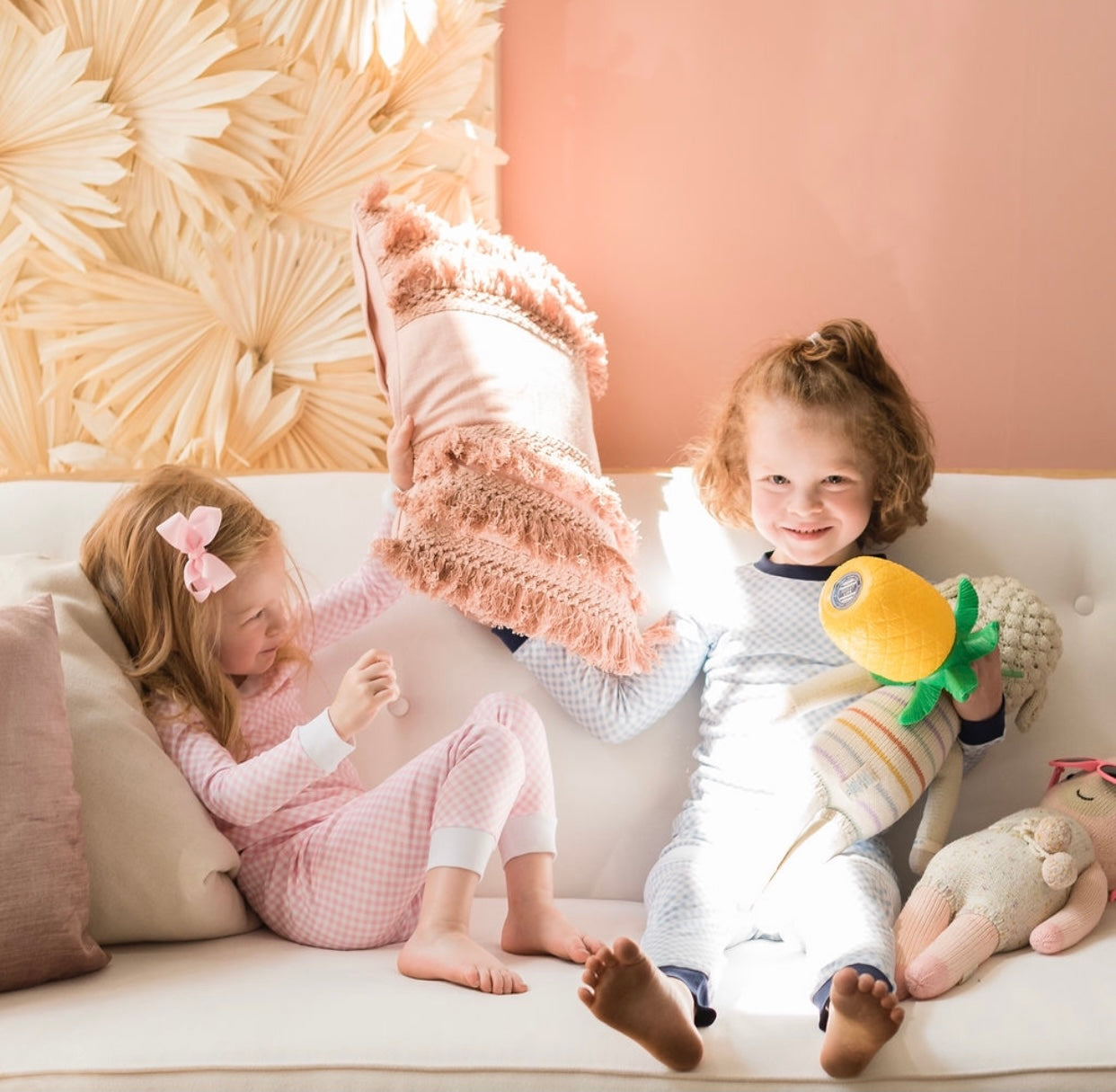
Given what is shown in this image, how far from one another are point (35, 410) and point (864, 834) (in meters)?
1.50

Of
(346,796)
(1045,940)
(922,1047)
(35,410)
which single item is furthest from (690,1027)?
(35,410)

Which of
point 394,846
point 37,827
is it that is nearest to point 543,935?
point 394,846

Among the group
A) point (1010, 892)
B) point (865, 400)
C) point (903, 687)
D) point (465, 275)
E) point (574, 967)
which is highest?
point (465, 275)

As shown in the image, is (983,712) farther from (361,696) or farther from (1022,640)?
(361,696)

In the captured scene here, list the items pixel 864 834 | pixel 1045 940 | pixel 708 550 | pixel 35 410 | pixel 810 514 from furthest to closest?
1. pixel 35 410
2. pixel 708 550
3. pixel 810 514
4. pixel 864 834
5. pixel 1045 940

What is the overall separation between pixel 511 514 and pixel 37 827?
25.2 inches

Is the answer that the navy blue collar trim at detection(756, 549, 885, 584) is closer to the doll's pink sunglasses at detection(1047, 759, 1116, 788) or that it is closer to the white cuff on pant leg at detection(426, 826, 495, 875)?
the doll's pink sunglasses at detection(1047, 759, 1116, 788)

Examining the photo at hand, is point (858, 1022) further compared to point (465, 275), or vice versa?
point (465, 275)

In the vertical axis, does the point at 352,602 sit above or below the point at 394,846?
above

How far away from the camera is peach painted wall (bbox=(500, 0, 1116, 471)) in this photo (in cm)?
192

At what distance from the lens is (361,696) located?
1.30 m

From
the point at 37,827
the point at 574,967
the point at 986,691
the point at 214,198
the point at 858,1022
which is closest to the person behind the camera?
the point at 858,1022

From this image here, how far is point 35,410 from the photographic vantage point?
204 cm

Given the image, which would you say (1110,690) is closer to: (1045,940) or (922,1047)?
(1045,940)
